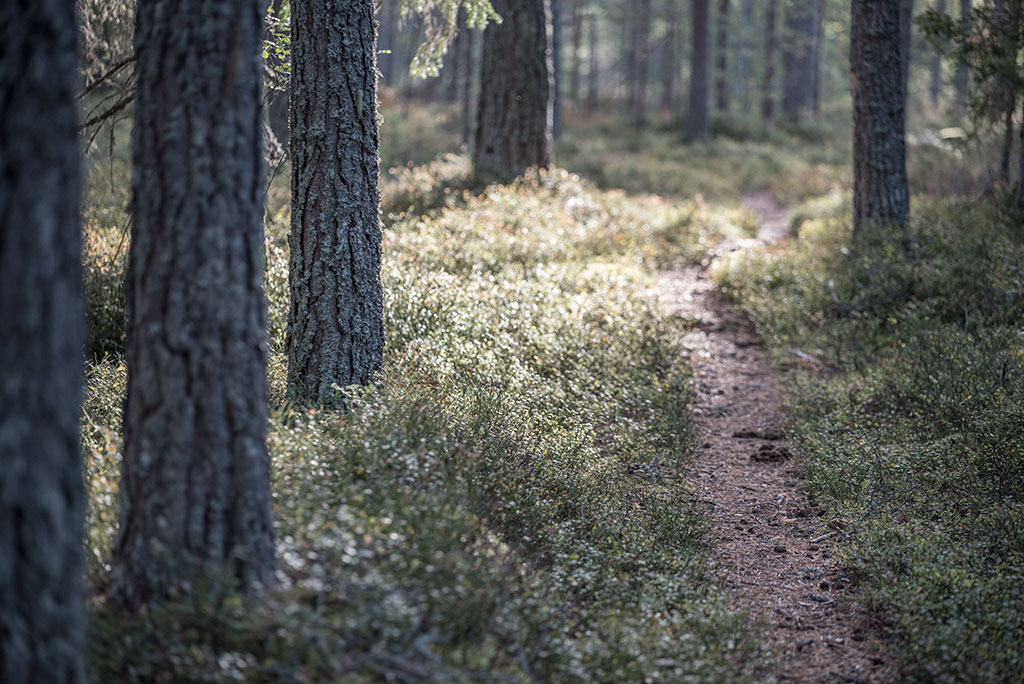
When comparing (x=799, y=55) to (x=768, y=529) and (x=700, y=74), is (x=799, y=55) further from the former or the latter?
(x=768, y=529)

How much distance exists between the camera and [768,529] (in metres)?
5.50

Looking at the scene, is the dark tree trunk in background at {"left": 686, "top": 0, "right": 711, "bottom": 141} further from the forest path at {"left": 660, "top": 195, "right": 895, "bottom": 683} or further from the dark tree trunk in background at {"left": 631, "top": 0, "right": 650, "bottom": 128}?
the forest path at {"left": 660, "top": 195, "right": 895, "bottom": 683}

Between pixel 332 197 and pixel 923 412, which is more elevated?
pixel 332 197

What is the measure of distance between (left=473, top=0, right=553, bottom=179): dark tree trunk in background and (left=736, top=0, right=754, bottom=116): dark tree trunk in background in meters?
28.1

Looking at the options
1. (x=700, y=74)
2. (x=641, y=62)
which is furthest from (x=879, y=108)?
(x=641, y=62)

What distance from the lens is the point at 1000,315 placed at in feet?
25.3

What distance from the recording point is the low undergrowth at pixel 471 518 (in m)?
3.02

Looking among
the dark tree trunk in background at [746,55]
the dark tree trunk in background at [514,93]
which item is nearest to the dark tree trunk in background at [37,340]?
the dark tree trunk in background at [514,93]

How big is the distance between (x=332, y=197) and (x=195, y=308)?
2.27 m

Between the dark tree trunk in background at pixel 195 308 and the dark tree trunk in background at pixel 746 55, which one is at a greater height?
the dark tree trunk in background at pixel 746 55

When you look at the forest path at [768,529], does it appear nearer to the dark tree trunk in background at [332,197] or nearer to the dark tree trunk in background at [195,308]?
the dark tree trunk in background at [195,308]

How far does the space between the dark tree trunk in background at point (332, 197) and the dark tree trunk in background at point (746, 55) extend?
36.1 metres

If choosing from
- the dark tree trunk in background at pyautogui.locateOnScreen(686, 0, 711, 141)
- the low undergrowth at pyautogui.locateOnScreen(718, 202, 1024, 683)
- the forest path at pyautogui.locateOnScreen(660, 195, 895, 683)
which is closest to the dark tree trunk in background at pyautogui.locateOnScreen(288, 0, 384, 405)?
the forest path at pyautogui.locateOnScreen(660, 195, 895, 683)

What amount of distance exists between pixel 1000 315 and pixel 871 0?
195 inches
